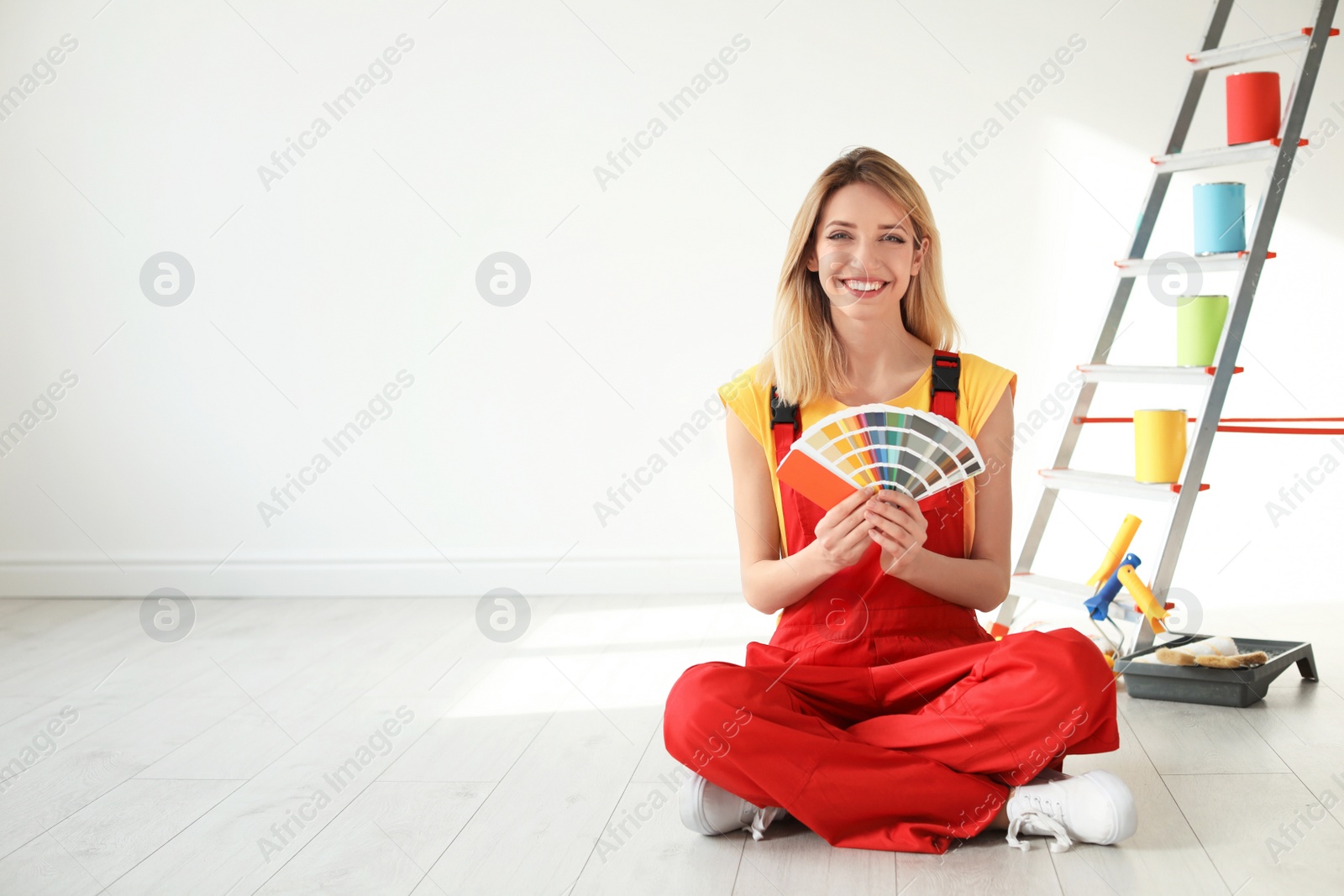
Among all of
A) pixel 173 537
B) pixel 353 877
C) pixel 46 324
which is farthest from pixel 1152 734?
pixel 46 324

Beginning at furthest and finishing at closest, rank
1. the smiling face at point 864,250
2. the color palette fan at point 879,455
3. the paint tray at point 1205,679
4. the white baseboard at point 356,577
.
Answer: the white baseboard at point 356,577 → the paint tray at point 1205,679 → the smiling face at point 864,250 → the color palette fan at point 879,455

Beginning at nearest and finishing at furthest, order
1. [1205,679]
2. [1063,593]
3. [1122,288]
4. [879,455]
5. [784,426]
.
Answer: [879,455] → [784,426] → [1205,679] → [1063,593] → [1122,288]

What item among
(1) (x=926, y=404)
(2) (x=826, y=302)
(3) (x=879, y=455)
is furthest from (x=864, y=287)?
(3) (x=879, y=455)

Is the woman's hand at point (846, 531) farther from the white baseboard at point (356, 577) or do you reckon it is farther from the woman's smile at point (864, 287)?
the white baseboard at point (356, 577)

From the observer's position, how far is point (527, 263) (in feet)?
13.0

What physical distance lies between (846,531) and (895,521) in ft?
0.29

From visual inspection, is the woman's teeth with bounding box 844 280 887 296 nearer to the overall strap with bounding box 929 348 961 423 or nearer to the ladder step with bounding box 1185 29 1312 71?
the overall strap with bounding box 929 348 961 423

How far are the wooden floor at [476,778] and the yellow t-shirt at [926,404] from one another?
60cm

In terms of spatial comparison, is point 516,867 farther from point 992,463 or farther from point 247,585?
point 247,585

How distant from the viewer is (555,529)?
4035 mm

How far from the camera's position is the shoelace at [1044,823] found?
179 cm

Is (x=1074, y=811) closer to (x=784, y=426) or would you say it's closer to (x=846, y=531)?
(x=846, y=531)

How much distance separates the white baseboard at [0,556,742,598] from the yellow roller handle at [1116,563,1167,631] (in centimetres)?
150

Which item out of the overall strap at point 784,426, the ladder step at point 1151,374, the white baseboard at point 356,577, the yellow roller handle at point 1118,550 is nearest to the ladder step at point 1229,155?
the ladder step at point 1151,374
